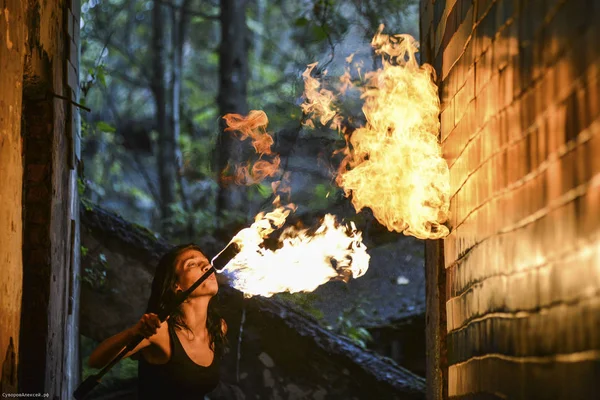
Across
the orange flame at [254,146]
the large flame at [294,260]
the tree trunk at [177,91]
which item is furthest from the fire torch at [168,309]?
the tree trunk at [177,91]

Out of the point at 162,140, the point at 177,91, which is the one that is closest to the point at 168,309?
the point at 162,140

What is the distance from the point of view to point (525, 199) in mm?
2934

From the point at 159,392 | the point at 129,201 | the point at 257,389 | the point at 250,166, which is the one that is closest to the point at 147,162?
the point at 129,201

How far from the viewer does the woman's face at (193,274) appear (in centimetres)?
580

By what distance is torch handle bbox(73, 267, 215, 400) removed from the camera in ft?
16.2

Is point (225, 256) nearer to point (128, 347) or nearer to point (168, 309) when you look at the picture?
point (168, 309)

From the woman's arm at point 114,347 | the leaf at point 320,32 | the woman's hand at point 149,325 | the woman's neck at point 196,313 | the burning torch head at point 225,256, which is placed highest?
the leaf at point 320,32

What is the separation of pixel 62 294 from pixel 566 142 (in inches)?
206

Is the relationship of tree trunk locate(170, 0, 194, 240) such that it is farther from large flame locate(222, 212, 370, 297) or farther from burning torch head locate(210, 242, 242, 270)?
burning torch head locate(210, 242, 242, 270)

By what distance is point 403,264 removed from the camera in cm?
1120

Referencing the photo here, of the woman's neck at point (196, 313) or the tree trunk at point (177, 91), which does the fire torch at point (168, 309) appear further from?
the tree trunk at point (177, 91)

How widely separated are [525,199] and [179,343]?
3.47 m

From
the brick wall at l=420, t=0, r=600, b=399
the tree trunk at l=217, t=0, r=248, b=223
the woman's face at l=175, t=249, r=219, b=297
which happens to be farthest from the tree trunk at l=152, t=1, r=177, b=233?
the brick wall at l=420, t=0, r=600, b=399

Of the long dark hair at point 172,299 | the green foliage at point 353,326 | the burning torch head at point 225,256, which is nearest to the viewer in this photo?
the burning torch head at point 225,256
